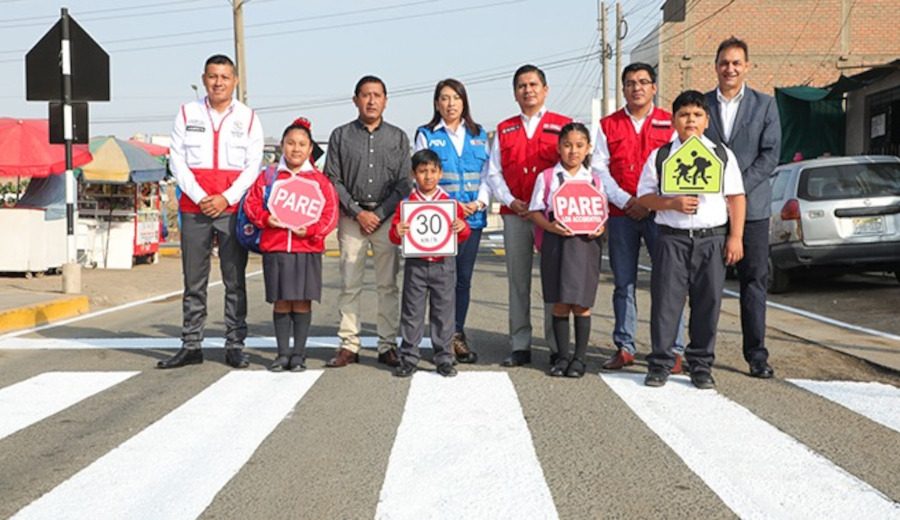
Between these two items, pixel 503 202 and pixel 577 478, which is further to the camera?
pixel 503 202

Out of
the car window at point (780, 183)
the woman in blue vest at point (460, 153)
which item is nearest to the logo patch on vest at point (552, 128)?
the woman in blue vest at point (460, 153)

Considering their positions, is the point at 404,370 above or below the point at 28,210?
below

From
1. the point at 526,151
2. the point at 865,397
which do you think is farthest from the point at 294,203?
the point at 865,397

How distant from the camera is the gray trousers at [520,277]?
7070mm

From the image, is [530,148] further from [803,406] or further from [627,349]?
[803,406]

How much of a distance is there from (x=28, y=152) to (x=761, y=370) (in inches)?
517

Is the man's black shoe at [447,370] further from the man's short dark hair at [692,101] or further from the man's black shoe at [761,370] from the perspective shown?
the man's short dark hair at [692,101]

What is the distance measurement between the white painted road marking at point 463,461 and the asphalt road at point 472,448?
1 centimetres

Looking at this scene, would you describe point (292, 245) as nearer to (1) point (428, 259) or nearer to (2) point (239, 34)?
(1) point (428, 259)

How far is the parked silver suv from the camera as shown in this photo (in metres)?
11.7

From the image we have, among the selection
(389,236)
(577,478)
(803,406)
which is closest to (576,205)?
(389,236)

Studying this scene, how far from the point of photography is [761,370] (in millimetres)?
6492

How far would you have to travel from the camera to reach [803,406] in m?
5.55

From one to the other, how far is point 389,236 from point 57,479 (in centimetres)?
321
